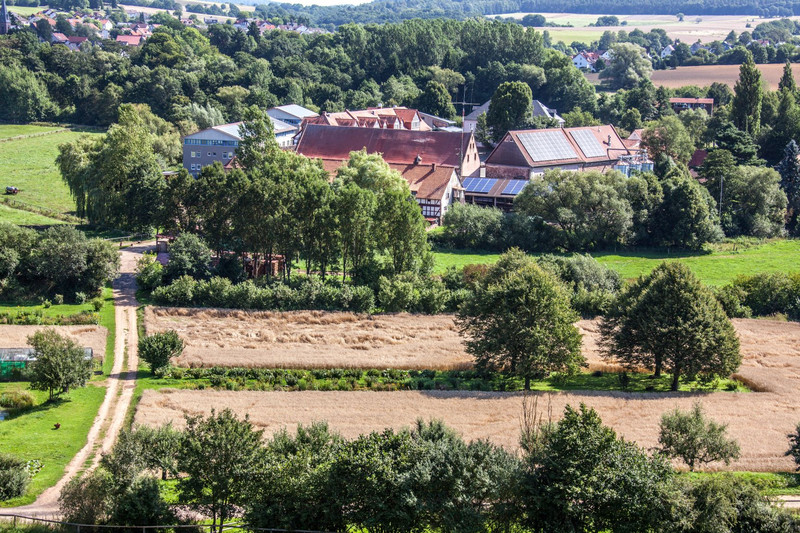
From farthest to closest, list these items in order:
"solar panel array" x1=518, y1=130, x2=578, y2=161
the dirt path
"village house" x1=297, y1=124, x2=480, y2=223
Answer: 1. "solar panel array" x1=518, y1=130, x2=578, y2=161
2. "village house" x1=297, y1=124, x2=480, y2=223
3. the dirt path

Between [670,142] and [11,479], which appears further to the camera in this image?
[670,142]

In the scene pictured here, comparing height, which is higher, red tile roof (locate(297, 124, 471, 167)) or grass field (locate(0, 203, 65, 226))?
red tile roof (locate(297, 124, 471, 167))

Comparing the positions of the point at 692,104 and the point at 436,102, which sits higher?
the point at 692,104

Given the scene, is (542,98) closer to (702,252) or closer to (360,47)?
(360,47)

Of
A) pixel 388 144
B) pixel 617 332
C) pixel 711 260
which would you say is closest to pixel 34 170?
pixel 388 144

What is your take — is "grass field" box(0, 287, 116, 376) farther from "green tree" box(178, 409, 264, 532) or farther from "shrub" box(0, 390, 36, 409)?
"green tree" box(178, 409, 264, 532)

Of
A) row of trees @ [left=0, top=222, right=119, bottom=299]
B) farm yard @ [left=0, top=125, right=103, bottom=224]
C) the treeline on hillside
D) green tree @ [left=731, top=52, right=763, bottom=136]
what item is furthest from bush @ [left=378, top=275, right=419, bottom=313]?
green tree @ [left=731, top=52, right=763, bottom=136]

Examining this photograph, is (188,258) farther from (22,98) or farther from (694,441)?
(22,98)
